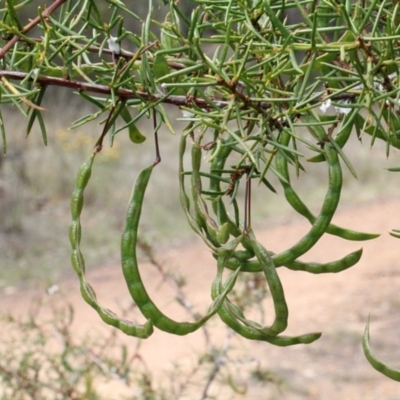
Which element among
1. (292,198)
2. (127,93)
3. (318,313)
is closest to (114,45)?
(127,93)

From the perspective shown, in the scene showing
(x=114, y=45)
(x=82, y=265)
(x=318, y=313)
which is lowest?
(x=318, y=313)

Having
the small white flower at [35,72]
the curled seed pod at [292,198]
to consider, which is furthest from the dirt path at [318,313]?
the small white flower at [35,72]

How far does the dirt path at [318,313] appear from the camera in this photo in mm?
2676

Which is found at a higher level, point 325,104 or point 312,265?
point 325,104

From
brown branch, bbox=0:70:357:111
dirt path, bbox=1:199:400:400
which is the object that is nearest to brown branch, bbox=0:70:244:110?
brown branch, bbox=0:70:357:111

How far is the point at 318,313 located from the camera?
3.28m

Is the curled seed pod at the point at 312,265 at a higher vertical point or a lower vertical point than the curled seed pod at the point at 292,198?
lower

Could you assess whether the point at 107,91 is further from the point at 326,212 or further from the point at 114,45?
the point at 326,212

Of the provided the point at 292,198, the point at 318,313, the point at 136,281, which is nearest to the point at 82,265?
the point at 136,281

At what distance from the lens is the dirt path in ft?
8.78

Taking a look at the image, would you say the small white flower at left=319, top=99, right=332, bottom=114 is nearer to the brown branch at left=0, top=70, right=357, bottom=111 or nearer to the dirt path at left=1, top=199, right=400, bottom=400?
the brown branch at left=0, top=70, right=357, bottom=111

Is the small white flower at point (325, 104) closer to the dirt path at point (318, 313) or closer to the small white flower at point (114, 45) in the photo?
the small white flower at point (114, 45)

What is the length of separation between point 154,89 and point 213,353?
78 cm

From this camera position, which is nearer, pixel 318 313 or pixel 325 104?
pixel 325 104
